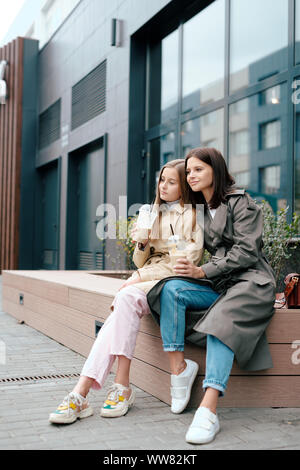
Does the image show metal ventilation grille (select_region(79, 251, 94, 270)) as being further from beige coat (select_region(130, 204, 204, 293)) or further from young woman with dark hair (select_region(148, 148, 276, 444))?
young woman with dark hair (select_region(148, 148, 276, 444))

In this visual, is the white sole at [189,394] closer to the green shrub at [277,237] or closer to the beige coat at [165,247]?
the beige coat at [165,247]

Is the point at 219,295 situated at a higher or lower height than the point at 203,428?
higher

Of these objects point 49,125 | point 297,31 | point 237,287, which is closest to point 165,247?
point 237,287

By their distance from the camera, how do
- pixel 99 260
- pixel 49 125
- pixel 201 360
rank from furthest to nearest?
pixel 49 125
pixel 99 260
pixel 201 360

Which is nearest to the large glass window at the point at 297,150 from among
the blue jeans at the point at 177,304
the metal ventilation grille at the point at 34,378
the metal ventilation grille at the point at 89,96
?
the blue jeans at the point at 177,304

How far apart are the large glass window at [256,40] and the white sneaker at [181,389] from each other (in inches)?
164

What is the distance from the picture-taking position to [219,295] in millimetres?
3078

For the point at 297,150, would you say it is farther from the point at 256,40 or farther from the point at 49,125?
the point at 49,125

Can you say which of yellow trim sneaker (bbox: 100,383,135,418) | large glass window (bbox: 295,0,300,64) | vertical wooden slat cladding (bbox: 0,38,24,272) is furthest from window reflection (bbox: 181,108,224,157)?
vertical wooden slat cladding (bbox: 0,38,24,272)

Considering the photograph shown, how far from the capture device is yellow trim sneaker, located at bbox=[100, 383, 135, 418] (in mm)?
2938

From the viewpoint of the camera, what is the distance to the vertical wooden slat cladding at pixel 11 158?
48.6ft

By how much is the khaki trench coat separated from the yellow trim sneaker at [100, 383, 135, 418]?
0.47m

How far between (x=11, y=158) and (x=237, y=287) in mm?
13220
